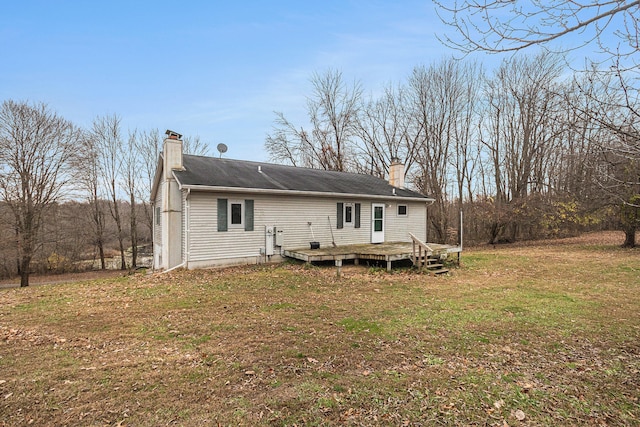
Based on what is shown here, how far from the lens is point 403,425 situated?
2.75 metres

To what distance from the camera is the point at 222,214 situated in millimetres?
11227

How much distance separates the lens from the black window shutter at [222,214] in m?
11.2

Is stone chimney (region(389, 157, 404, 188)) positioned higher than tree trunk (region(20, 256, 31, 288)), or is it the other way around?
stone chimney (region(389, 157, 404, 188))

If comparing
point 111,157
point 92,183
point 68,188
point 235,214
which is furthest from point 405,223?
point 111,157

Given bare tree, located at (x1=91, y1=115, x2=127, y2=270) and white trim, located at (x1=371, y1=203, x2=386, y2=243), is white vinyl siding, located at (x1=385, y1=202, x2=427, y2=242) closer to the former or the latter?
white trim, located at (x1=371, y1=203, x2=386, y2=243)

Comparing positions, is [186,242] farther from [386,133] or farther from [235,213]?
[386,133]

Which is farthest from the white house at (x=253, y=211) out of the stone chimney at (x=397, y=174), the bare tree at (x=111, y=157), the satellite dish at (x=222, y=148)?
the bare tree at (x=111, y=157)

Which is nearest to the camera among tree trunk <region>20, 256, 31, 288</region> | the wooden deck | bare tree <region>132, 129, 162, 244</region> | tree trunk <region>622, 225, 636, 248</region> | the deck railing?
the deck railing

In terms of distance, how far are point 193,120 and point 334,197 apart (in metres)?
13.4

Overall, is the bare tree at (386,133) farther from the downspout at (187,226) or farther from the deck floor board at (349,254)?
the downspout at (187,226)

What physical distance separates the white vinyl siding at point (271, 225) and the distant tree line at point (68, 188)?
1277cm

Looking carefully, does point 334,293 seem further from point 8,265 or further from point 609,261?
point 8,265

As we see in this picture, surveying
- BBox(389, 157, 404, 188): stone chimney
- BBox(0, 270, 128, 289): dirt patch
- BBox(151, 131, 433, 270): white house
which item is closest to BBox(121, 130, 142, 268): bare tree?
BBox(0, 270, 128, 289): dirt patch

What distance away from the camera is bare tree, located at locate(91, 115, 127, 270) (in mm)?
25328
